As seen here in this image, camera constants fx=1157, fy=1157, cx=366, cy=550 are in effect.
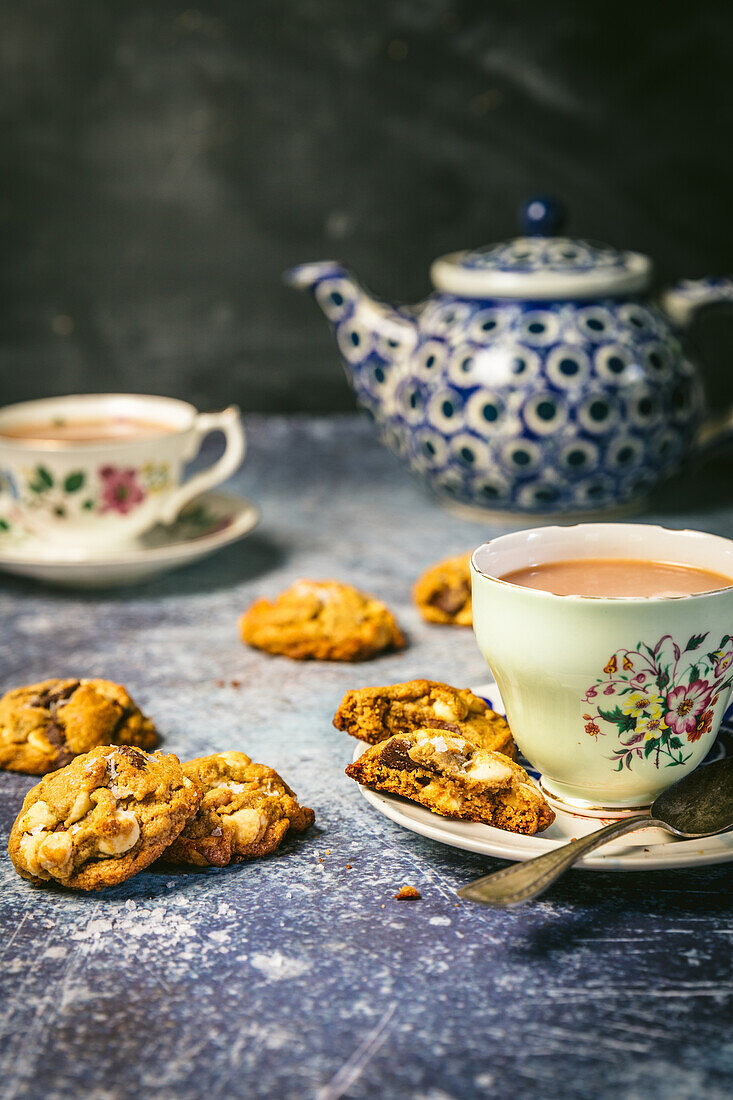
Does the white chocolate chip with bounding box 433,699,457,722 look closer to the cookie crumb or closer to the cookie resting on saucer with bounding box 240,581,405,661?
the cookie crumb

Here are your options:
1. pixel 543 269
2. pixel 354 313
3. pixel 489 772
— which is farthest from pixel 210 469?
pixel 489 772

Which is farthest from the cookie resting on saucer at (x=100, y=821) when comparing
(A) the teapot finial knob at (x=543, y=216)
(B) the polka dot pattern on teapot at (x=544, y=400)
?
(A) the teapot finial knob at (x=543, y=216)

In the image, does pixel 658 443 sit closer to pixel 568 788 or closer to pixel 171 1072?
pixel 568 788

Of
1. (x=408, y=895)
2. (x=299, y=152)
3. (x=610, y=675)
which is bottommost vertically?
(x=408, y=895)

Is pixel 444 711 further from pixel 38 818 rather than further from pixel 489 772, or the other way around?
pixel 38 818

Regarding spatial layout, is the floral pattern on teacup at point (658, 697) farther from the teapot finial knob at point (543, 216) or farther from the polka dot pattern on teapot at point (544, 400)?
the teapot finial knob at point (543, 216)

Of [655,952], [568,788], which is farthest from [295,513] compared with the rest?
[655,952]
